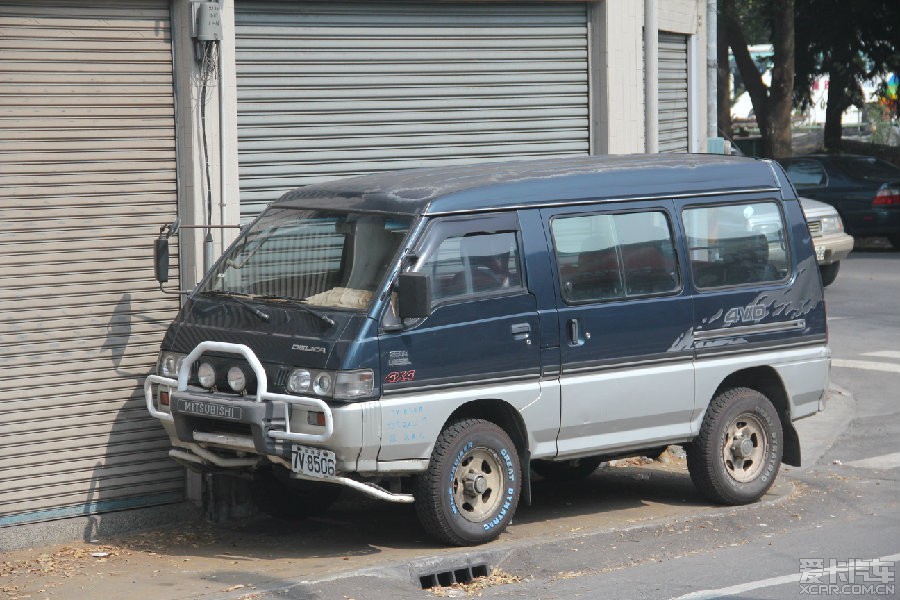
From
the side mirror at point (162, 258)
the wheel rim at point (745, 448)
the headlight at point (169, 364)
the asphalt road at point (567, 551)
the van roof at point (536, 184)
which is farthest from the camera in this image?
the wheel rim at point (745, 448)

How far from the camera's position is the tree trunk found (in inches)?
1232

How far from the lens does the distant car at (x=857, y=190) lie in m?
24.2

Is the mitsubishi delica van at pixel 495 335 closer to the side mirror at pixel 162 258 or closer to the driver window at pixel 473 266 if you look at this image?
the driver window at pixel 473 266

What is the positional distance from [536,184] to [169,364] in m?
2.45

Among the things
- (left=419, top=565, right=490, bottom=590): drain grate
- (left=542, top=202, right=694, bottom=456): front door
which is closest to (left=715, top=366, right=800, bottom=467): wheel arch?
(left=542, top=202, right=694, bottom=456): front door

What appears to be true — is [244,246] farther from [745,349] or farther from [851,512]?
[851,512]

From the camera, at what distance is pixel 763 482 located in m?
9.41

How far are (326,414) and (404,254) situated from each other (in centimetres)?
104

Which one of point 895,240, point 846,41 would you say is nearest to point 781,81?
point 846,41

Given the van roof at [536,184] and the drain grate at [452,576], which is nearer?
the drain grate at [452,576]

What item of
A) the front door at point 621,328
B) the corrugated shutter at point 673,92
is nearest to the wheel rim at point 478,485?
the front door at point 621,328

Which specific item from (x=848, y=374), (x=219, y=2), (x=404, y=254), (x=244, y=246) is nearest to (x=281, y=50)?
(x=219, y=2)

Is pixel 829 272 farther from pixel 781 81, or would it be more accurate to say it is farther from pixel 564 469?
pixel 781 81

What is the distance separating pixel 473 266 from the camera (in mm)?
8195
